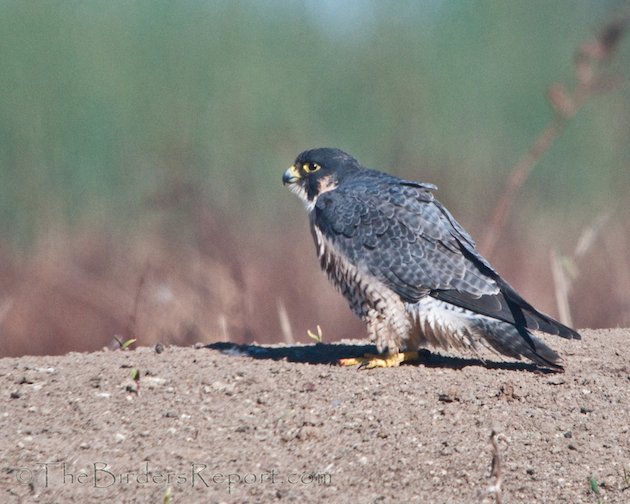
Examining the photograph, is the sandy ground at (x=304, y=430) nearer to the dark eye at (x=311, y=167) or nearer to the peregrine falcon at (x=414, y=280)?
the peregrine falcon at (x=414, y=280)

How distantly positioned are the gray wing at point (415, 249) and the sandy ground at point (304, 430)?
31 cm

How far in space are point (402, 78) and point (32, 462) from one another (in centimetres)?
1150

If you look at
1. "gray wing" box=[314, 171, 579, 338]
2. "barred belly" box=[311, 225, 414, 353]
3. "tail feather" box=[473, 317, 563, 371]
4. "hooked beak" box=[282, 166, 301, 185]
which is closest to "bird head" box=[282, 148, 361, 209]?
"hooked beak" box=[282, 166, 301, 185]

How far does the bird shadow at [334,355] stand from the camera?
5254 millimetres

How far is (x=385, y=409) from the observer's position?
4477 millimetres

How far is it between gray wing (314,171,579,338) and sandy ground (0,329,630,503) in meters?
0.31

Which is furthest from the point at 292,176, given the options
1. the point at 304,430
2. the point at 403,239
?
the point at 304,430

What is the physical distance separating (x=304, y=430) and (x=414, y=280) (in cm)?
125

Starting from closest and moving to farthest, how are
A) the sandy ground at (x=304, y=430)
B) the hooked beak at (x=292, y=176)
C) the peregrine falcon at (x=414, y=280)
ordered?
the sandy ground at (x=304, y=430)
the peregrine falcon at (x=414, y=280)
the hooked beak at (x=292, y=176)

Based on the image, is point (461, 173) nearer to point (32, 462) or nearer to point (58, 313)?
point (58, 313)

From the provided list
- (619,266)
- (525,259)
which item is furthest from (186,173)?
(619,266)

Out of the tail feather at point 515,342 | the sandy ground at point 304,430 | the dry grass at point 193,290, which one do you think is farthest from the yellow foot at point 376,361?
the dry grass at point 193,290

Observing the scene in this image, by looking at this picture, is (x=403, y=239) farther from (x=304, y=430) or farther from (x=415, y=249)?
(x=304, y=430)

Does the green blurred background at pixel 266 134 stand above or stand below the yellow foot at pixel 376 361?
above
